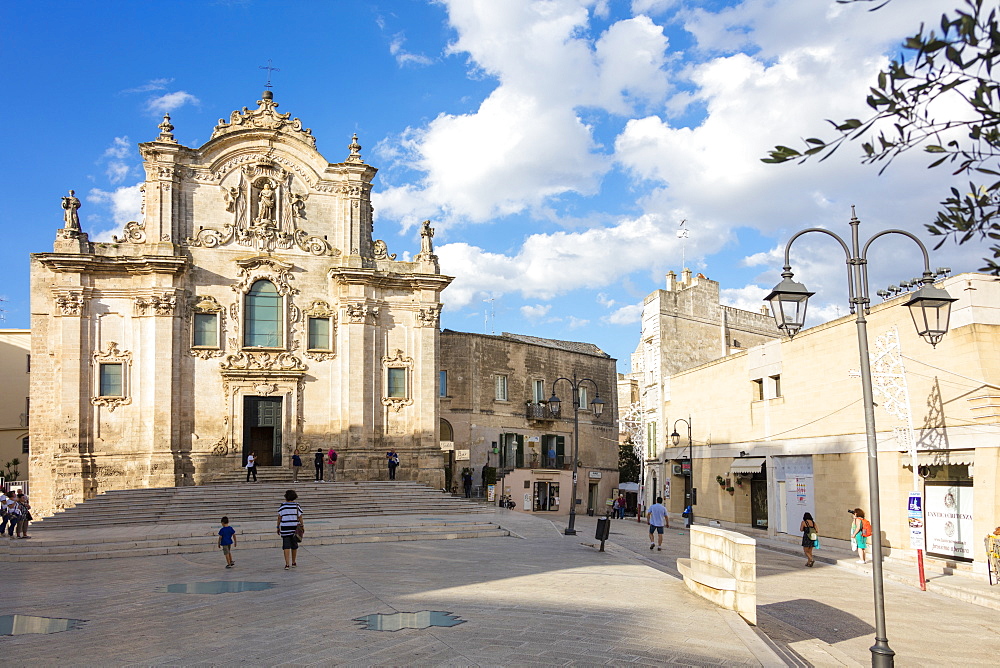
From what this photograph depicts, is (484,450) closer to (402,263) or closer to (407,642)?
(402,263)

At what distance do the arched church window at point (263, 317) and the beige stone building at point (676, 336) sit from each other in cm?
1898

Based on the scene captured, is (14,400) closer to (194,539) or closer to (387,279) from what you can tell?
(387,279)

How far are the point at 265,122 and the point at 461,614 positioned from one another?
27731 millimetres

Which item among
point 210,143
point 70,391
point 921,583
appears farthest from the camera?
point 210,143

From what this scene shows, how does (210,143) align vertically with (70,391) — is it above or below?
above

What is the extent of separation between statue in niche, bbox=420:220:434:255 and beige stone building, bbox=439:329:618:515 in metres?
7.52

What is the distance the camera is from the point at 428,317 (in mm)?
36125

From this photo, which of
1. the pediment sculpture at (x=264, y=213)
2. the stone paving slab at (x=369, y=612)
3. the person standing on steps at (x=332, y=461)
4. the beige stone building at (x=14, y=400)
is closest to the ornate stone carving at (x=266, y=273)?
the pediment sculpture at (x=264, y=213)

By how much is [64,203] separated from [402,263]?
13.1 meters

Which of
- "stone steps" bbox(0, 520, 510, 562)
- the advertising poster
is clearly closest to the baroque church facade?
"stone steps" bbox(0, 520, 510, 562)

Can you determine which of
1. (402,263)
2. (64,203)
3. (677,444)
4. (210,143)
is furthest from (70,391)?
(677,444)

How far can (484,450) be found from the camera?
146ft

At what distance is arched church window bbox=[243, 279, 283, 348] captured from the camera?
34125 mm

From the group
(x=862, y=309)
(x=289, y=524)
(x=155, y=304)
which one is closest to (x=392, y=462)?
(x=155, y=304)
